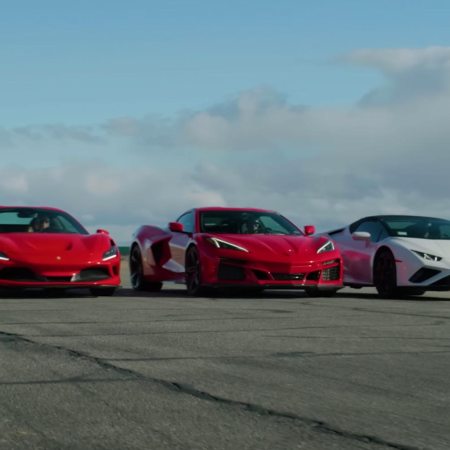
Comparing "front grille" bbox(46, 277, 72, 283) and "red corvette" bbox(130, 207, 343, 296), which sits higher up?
"red corvette" bbox(130, 207, 343, 296)

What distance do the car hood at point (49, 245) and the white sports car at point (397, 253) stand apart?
3.79 meters

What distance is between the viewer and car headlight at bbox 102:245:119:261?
1373cm

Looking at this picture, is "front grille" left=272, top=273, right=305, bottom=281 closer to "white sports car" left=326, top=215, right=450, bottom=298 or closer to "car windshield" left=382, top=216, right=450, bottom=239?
"white sports car" left=326, top=215, right=450, bottom=298

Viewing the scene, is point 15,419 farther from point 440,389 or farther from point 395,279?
point 395,279

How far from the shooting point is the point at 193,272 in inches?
566

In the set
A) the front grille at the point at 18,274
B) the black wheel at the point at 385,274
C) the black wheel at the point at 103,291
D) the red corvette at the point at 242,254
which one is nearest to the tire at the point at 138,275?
the red corvette at the point at 242,254

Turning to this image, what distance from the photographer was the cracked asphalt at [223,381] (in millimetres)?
4344

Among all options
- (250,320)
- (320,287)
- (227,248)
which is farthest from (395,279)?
(250,320)

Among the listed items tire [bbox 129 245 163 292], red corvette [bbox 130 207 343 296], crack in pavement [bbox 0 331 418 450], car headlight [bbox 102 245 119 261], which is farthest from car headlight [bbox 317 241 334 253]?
crack in pavement [bbox 0 331 418 450]

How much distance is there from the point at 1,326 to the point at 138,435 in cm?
483

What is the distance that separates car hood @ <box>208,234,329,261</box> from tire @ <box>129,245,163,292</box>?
2.52 meters

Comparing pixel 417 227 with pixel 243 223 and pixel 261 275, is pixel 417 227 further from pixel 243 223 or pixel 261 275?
pixel 261 275

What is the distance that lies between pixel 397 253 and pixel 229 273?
241cm

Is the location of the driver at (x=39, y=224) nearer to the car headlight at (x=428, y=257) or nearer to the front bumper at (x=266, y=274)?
the front bumper at (x=266, y=274)
